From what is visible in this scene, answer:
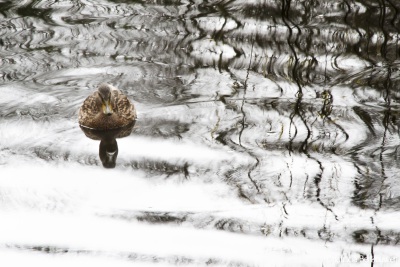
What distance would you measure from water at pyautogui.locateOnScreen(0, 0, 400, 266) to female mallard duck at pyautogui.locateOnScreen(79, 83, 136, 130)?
18cm


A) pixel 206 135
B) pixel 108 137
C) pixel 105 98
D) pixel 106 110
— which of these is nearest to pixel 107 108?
pixel 106 110

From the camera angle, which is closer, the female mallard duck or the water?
the water

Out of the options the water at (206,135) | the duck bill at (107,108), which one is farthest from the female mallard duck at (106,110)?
the water at (206,135)

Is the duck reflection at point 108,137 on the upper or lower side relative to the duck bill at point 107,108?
Result: lower

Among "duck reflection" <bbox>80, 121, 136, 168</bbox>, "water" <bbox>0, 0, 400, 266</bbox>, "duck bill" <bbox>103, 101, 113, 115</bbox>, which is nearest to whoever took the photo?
"water" <bbox>0, 0, 400, 266</bbox>

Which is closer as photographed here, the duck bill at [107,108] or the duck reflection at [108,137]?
the duck reflection at [108,137]

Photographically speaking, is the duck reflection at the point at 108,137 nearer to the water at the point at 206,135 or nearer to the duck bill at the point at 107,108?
the water at the point at 206,135

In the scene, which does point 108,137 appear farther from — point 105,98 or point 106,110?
point 105,98

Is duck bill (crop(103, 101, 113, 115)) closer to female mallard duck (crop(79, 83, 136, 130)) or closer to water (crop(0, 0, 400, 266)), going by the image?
female mallard duck (crop(79, 83, 136, 130))

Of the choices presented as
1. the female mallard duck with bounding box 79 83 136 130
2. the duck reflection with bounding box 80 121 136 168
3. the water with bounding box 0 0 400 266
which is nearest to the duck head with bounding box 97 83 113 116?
the female mallard duck with bounding box 79 83 136 130

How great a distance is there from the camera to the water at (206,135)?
19.5ft

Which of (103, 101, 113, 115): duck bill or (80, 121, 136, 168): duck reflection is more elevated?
(103, 101, 113, 115): duck bill

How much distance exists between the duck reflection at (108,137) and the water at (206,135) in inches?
3.9

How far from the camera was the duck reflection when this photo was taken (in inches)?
294
